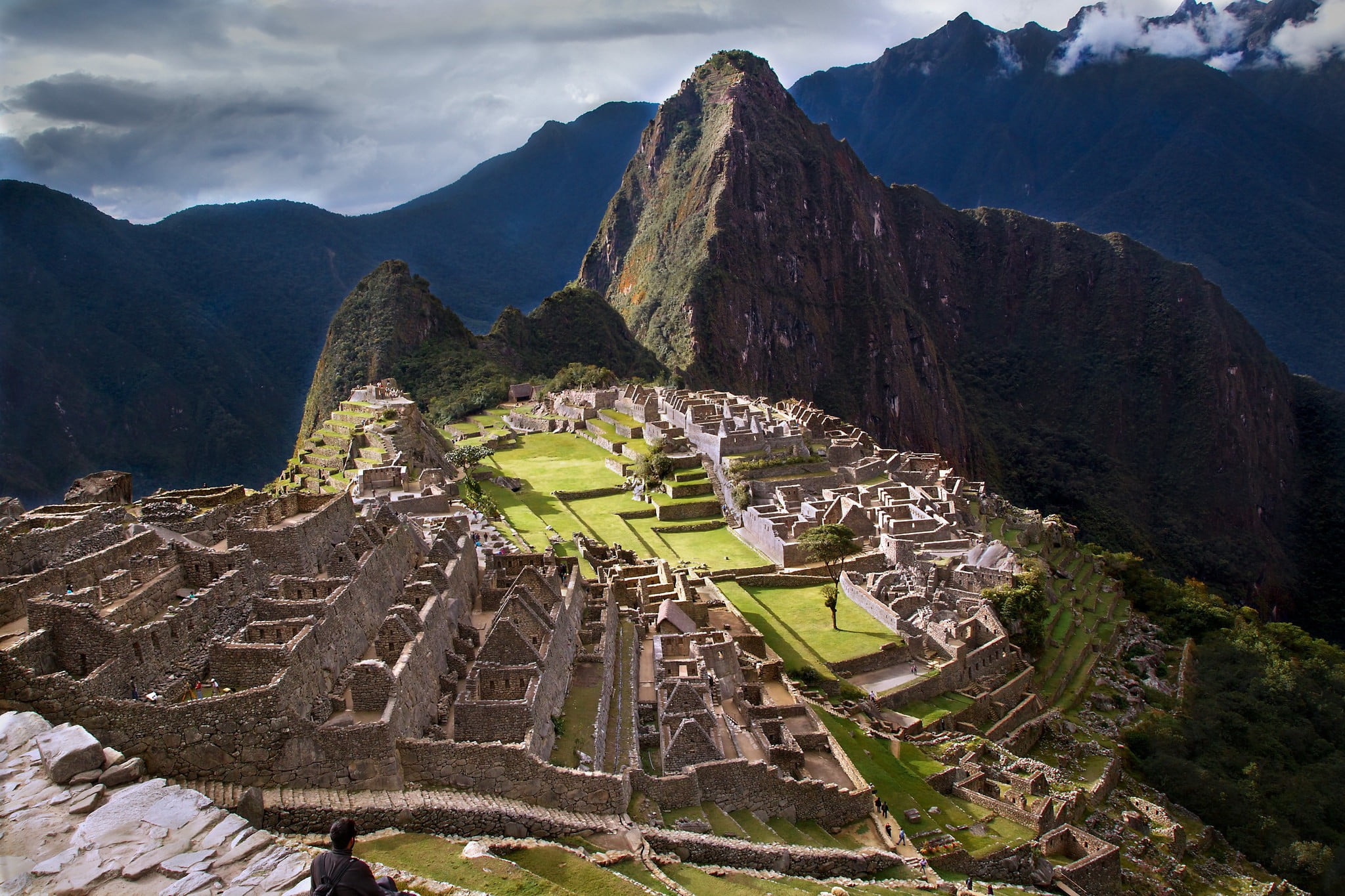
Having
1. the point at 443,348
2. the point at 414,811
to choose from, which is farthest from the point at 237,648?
the point at 443,348

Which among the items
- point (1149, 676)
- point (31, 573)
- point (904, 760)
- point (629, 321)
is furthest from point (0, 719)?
point (629, 321)

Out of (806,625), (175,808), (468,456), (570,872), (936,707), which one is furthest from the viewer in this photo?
(468,456)

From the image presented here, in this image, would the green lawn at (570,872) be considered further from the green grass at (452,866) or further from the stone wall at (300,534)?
the stone wall at (300,534)

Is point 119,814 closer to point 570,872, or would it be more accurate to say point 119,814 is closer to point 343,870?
point 343,870

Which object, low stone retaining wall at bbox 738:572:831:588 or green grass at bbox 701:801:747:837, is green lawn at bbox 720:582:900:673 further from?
green grass at bbox 701:801:747:837

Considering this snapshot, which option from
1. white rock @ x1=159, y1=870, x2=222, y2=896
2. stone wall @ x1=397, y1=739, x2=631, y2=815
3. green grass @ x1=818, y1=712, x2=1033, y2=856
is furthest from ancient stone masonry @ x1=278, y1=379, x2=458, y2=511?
white rock @ x1=159, y1=870, x2=222, y2=896

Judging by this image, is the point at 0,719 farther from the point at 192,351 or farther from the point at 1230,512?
the point at 1230,512
